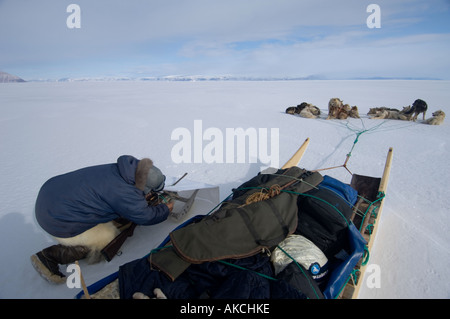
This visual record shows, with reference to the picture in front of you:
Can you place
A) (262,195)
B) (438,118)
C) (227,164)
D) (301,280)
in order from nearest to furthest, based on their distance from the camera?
(301,280) → (262,195) → (227,164) → (438,118)

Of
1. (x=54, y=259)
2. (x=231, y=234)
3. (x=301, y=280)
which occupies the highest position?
(x=231, y=234)

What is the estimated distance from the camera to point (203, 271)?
1.52 metres

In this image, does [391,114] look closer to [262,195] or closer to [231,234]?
[262,195]

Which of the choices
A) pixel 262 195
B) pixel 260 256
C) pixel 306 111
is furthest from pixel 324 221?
pixel 306 111

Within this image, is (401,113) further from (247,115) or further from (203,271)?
(203,271)

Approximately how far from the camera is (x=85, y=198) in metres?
1.87

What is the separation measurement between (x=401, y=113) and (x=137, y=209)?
8.42 metres

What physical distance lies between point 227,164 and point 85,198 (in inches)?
102

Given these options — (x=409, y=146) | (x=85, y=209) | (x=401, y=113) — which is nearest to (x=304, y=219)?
(x=85, y=209)

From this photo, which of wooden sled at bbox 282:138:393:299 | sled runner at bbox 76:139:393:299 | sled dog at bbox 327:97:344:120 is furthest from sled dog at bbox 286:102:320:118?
sled runner at bbox 76:139:393:299

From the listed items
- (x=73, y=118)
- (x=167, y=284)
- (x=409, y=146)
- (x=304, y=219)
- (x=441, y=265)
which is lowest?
(x=441, y=265)

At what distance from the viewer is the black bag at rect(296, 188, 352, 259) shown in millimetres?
1830

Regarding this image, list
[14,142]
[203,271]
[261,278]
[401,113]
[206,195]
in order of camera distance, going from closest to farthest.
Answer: [261,278]
[203,271]
[206,195]
[14,142]
[401,113]

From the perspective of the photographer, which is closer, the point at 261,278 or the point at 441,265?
the point at 261,278
